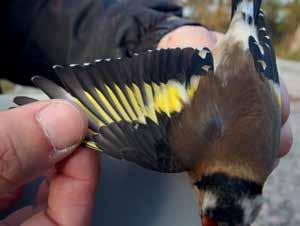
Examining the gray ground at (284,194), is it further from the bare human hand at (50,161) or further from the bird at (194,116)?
the bare human hand at (50,161)

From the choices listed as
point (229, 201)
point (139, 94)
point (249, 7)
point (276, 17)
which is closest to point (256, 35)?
point (249, 7)

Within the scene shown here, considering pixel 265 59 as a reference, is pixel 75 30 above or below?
below

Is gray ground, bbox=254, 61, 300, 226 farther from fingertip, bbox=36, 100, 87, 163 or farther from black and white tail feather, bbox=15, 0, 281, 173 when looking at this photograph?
fingertip, bbox=36, 100, 87, 163

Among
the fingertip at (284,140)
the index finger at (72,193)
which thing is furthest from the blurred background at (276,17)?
the index finger at (72,193)

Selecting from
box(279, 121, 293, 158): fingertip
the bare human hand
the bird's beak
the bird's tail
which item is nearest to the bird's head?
the bird's beak

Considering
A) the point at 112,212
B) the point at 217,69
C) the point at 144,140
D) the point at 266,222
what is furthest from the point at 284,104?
the point at 112,212

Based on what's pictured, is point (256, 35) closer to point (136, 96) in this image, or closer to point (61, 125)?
point (136, 96)

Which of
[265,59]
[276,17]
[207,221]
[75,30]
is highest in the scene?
[265,59]
